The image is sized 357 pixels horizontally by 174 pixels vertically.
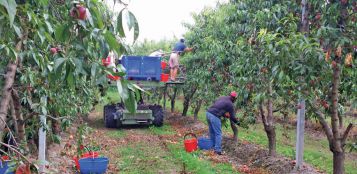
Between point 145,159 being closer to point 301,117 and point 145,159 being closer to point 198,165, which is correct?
point 198,165

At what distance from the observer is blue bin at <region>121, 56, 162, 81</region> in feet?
44.7

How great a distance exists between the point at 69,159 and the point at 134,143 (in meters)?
2.99

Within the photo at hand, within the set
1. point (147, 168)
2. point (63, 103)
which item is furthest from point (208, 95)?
point (63, 103)

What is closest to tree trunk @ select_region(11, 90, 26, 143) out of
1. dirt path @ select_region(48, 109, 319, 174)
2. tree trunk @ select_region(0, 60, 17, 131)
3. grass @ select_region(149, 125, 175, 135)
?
tree trunk @ select_region(0, 60, 17, 131)

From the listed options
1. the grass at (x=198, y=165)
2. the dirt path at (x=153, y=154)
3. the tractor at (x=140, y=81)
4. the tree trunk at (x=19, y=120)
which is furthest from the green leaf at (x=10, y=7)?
the tractor at (x=140, y=81)

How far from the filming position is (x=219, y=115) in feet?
31.7

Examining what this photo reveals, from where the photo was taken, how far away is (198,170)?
7.42 metres

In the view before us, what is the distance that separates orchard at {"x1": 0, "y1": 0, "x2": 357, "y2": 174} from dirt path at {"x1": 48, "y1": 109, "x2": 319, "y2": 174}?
0.03 metres

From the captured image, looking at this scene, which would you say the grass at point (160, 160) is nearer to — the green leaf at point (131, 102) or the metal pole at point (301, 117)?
the metal pole at point (301, 117)

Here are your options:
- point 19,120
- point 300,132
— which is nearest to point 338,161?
point 300,132

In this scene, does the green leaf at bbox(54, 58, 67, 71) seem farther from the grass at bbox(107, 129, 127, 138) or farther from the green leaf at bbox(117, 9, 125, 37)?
the grass at bbox(107, 129, 127, 138)

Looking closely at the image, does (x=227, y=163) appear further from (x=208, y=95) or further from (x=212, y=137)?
(x=208, y=95)

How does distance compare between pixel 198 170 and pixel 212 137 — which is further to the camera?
pixel 212 137

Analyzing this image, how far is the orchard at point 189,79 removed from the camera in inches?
68.7
